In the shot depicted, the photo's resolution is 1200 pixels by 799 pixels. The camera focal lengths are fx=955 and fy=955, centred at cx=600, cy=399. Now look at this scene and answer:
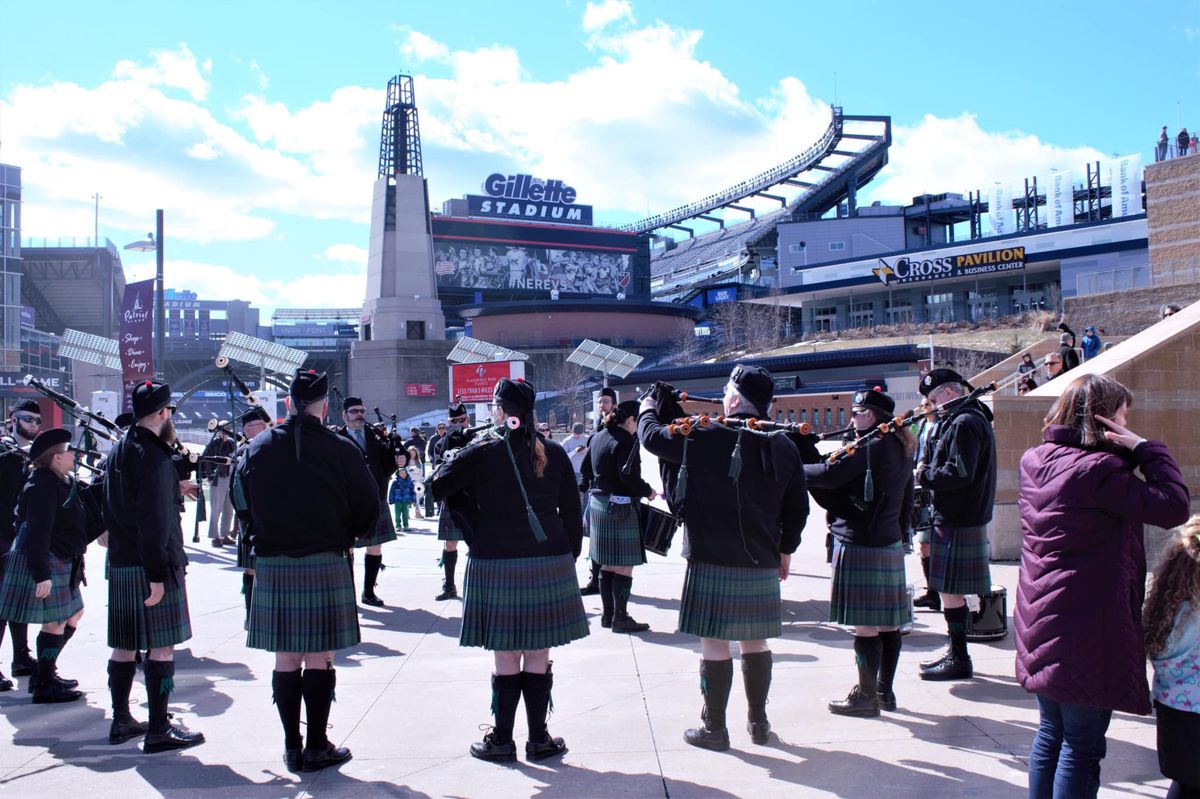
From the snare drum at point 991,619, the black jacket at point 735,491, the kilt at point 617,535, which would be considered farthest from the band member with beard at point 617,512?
the black jacket at point 735,491

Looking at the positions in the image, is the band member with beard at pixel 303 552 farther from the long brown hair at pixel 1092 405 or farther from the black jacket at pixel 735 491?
the long brown hair at pixel 1092 405

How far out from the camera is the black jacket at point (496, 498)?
458 cm

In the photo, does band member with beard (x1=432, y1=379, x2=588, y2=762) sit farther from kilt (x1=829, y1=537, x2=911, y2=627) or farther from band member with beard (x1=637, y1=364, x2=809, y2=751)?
kilt (x1=829, y1=537, x2=911, y2=627)

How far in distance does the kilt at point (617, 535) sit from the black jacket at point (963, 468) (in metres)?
2.42

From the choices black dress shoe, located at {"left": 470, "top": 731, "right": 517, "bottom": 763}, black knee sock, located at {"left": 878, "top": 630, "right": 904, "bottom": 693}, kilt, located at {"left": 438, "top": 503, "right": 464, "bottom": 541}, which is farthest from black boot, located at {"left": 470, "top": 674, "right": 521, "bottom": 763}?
Answer: kilt, located at {"left": 438, "top": 503, "right": 464, "bottom": 541}

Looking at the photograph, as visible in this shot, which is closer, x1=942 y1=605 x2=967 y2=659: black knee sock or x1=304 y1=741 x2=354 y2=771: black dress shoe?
x1=304 y1=741 x2=354 y2=771: black dress shoe

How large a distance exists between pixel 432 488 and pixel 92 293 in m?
82.8

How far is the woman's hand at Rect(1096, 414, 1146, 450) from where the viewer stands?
331 cm

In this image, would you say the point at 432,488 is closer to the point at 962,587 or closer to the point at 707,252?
the point at 962,587

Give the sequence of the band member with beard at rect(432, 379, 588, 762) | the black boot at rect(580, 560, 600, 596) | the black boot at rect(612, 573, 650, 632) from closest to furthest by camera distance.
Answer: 1. the band member with beard at rect(432, 379, 588, 762)
2. the black boot at rect(612, 573, 650, 632)
3. the black boot at rect(580, 560, 600, 596)

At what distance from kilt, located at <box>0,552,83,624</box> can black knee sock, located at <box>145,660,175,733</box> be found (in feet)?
4.48

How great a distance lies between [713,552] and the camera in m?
4.68

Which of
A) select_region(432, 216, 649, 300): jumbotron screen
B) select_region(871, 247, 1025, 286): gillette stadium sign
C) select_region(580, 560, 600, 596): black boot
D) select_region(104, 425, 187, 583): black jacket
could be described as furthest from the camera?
select_region(432, 216, 649, 300): jumbotron screen

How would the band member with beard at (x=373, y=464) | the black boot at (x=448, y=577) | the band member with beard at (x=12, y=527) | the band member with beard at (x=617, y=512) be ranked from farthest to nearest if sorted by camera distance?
the black boot at (x=448, y=577)
the band member with beard at (x=373, y=464)
the band member with beard at (x=617, y=512)
the band member with beard at (x=12, y=527)
